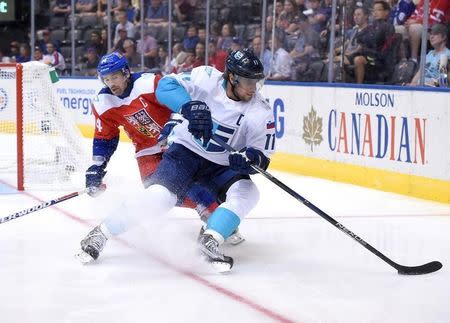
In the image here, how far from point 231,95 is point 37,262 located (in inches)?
43.9

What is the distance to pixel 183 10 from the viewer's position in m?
9.41

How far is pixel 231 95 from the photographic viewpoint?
11.9ft

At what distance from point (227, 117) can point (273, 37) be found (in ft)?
14.6

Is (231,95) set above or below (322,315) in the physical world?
above

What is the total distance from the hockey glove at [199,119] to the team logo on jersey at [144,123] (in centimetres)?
81

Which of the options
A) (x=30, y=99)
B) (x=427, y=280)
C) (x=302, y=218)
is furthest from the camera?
(x=30, y=99)

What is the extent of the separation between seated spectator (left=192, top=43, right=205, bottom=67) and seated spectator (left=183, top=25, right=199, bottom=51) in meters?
0.08

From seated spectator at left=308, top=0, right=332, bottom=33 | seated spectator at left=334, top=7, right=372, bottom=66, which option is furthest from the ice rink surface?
seated spectator at left=308, top=0, right=332, bottom=33

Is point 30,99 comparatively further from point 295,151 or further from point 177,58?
point 177,58

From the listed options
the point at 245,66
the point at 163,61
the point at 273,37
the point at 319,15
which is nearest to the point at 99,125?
the point at 245,66

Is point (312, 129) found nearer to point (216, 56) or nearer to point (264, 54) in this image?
point (264, 54)

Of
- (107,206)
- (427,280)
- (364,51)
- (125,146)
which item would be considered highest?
(364,51)

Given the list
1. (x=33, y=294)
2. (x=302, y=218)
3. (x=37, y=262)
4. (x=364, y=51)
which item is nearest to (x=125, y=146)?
(x=364, y=51)

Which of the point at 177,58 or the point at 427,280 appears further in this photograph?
the point at 177,58
